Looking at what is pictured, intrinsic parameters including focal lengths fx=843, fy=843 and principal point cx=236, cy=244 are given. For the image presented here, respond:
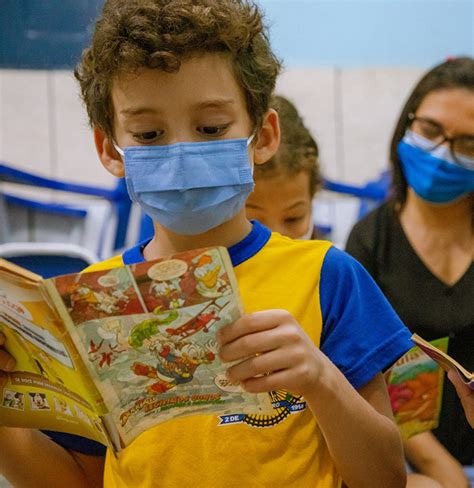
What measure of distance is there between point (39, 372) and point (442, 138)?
1.27 metres

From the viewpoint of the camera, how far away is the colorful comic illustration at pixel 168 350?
92 centimetres

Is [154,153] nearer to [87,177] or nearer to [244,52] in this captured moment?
[244,52]

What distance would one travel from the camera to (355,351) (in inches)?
45.1

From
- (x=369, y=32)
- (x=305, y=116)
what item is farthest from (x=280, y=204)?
(x=369, y=32)

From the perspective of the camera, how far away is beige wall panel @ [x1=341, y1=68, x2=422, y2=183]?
4.69 metres

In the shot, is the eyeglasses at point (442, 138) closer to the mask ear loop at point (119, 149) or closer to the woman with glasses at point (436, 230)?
the woman with glasses at point (436, 230)

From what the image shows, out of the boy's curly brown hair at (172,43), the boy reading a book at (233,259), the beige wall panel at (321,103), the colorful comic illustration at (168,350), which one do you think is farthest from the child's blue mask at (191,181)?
the beige wall panel at (321,103)

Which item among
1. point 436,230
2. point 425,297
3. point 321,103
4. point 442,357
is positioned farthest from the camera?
point 321,103

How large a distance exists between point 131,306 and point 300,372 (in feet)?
0.69

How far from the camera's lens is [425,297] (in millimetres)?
1983

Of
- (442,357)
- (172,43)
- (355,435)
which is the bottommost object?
(355,435)

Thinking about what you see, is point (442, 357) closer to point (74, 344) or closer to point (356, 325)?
point (356, 325)

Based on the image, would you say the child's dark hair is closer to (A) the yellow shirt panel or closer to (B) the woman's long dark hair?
(B) the woman's long dark hair

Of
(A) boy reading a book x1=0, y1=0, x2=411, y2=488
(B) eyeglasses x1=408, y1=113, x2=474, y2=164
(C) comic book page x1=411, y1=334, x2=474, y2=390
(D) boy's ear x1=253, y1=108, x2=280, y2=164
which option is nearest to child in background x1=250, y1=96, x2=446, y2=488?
(B) eyeglasses x1=408, y1=113, x2=474, y2=164
